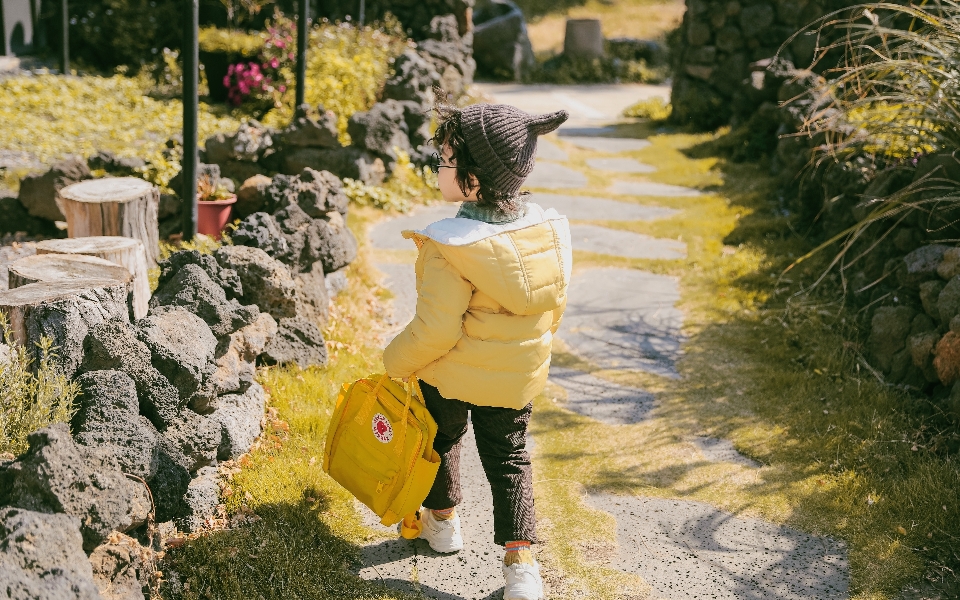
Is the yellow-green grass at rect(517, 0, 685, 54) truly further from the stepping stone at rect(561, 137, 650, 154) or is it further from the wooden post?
the wooden post

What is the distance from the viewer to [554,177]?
8.90 meters

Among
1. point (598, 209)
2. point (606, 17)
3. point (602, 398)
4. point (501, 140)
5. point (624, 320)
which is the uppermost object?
point (606, 17)

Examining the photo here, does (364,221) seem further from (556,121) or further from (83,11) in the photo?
(83,11)

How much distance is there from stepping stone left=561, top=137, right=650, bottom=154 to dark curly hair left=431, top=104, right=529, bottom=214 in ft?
26.5

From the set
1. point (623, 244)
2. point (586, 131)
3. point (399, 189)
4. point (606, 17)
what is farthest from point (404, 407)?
point (606, 17)

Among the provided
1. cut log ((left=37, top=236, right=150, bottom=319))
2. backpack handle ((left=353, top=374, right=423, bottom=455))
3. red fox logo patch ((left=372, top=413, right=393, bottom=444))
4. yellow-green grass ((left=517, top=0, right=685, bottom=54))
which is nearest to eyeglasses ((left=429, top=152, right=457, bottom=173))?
backpack handle ((left=353, top=374, right=423, bottom=455))

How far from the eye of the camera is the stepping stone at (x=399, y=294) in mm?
5250

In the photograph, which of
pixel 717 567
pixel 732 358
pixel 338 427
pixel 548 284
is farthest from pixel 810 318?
pixel 338 427

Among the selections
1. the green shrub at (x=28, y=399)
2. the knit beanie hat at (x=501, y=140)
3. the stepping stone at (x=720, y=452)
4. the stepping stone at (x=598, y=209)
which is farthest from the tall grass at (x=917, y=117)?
the green shrub at (x=28, y=399)

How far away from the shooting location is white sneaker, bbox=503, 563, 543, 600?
2.97 metres

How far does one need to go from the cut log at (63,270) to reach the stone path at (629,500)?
157cm

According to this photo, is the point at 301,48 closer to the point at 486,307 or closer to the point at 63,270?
the point at 63,270

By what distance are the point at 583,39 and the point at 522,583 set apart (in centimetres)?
1716

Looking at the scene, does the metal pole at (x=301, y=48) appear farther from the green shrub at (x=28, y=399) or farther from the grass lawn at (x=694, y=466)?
the green shrub at (x=28, y=399)
